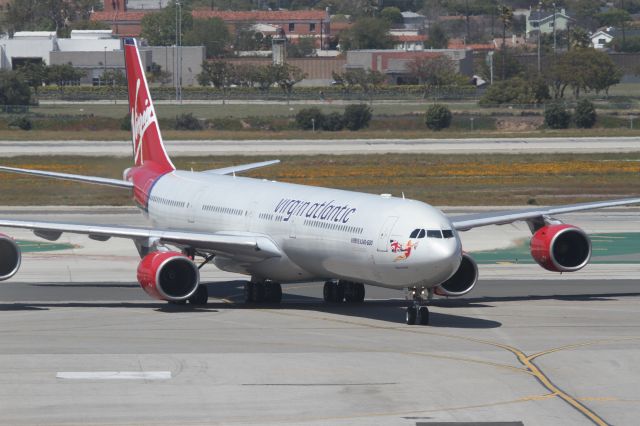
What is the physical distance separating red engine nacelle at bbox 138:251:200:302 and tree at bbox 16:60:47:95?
13766cm

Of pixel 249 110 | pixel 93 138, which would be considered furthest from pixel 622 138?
pixel 249 110

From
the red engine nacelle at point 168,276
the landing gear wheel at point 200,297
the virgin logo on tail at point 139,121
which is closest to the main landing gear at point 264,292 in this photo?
the landing gear wheel at point 200,297

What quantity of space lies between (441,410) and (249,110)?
123m

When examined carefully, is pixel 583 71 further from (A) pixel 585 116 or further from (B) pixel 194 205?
(B) pixel 194 205

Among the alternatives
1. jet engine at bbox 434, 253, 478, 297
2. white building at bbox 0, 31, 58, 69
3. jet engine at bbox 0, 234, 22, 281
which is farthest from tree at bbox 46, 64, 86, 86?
jet engine at bbox 434, 253, 478, 297

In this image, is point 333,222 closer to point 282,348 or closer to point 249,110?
point 282,348

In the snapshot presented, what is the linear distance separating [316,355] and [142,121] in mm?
21827

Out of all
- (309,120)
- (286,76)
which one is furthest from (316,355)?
(286,76)

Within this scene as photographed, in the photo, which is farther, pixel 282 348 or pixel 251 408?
pixel 282 348

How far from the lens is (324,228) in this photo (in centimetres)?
3594

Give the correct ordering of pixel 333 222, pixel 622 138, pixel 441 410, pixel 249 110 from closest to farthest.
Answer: pixel 441 410 < pixel 333 222 < pixel 622 138 < pixel 249 110

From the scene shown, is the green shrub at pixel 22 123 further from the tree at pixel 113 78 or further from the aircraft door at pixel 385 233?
the aircraft door at pixel 385 233

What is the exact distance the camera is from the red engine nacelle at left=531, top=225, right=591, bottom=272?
1590 inches

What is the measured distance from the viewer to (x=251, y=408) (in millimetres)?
24672
